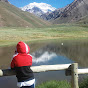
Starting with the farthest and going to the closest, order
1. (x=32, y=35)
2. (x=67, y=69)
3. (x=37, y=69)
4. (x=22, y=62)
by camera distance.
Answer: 1. (x=32, y=35)
2. (x=67, y=69)
3. (x=37, y=69)
4. (x=22, y=62)

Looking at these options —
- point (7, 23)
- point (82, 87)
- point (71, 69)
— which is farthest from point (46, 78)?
point (7, 23)

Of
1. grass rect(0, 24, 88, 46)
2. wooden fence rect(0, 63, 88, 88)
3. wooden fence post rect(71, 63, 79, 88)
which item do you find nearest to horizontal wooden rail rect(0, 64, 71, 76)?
wooden fence rect(0, 63, 88, 88)

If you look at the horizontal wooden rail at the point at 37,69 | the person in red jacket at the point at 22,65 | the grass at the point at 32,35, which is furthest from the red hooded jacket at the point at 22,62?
the grass at the point at 32,35

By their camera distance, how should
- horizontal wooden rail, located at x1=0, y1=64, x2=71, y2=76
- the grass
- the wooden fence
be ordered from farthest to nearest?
the grass < the wooden fence < horizontal wooden rail, located at x1=0, y1=64, x2=71, y2=76

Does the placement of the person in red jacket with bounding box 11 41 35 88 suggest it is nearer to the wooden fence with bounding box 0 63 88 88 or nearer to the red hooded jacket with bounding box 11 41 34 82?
the red hooded jacket with bounding box 11 41 34 82

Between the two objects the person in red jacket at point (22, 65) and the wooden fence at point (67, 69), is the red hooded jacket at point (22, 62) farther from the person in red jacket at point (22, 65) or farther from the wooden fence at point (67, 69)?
the wooden fence at point (67, 69)

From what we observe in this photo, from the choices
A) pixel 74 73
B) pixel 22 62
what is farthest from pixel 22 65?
pixel 74 73

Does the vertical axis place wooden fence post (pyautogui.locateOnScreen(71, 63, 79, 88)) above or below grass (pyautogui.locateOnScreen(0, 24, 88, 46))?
below

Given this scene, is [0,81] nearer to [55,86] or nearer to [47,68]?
[55,86]

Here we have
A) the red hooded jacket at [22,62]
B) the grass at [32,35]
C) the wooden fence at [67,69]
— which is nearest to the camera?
the red hooded jacket at [22,62]

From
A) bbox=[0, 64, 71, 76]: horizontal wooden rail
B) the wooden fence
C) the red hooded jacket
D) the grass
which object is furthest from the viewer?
the grass

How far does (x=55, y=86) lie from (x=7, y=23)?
19692 centimetres

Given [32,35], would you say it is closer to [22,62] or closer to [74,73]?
[74,73]

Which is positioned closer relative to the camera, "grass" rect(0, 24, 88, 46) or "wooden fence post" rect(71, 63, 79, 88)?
"wooden fence post" rect(71, 63, 79, 88)
